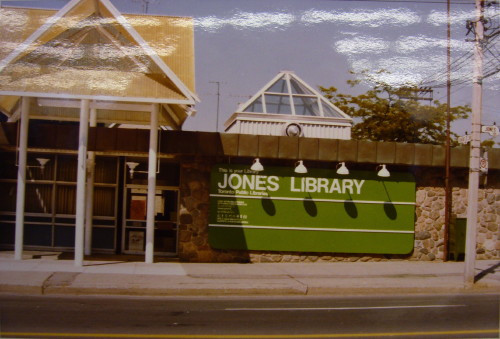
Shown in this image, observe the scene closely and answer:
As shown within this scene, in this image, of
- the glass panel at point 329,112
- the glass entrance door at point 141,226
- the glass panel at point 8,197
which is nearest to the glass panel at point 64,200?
the glass panel at point 8,197

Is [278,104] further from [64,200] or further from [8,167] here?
[8,167]

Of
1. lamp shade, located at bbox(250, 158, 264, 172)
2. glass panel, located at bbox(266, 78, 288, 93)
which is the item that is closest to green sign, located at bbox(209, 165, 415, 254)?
lamp shade, located at bbox(250, 158, 264, 172)

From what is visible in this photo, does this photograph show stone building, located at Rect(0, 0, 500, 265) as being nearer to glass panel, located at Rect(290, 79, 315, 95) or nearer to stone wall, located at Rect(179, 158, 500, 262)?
stone wall, located at Rect(179, 158, 500, 262)

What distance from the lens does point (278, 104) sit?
21188 millimetres

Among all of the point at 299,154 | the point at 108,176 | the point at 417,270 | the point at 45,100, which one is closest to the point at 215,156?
the point at 299,154

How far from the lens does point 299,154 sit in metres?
16.9

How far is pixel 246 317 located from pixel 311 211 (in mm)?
8212

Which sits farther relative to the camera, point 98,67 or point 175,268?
point 175,268

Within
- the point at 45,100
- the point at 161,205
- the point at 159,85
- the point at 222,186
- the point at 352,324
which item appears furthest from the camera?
the point at 161,205

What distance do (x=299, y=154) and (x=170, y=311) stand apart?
26.7ft

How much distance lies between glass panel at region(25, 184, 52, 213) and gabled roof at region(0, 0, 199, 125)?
15.7 feet

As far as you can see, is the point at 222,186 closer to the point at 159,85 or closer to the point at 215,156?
the point at 215,156

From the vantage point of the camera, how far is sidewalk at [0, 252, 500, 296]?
11.8 meters

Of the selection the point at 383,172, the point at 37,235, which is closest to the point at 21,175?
the point at 37,235
